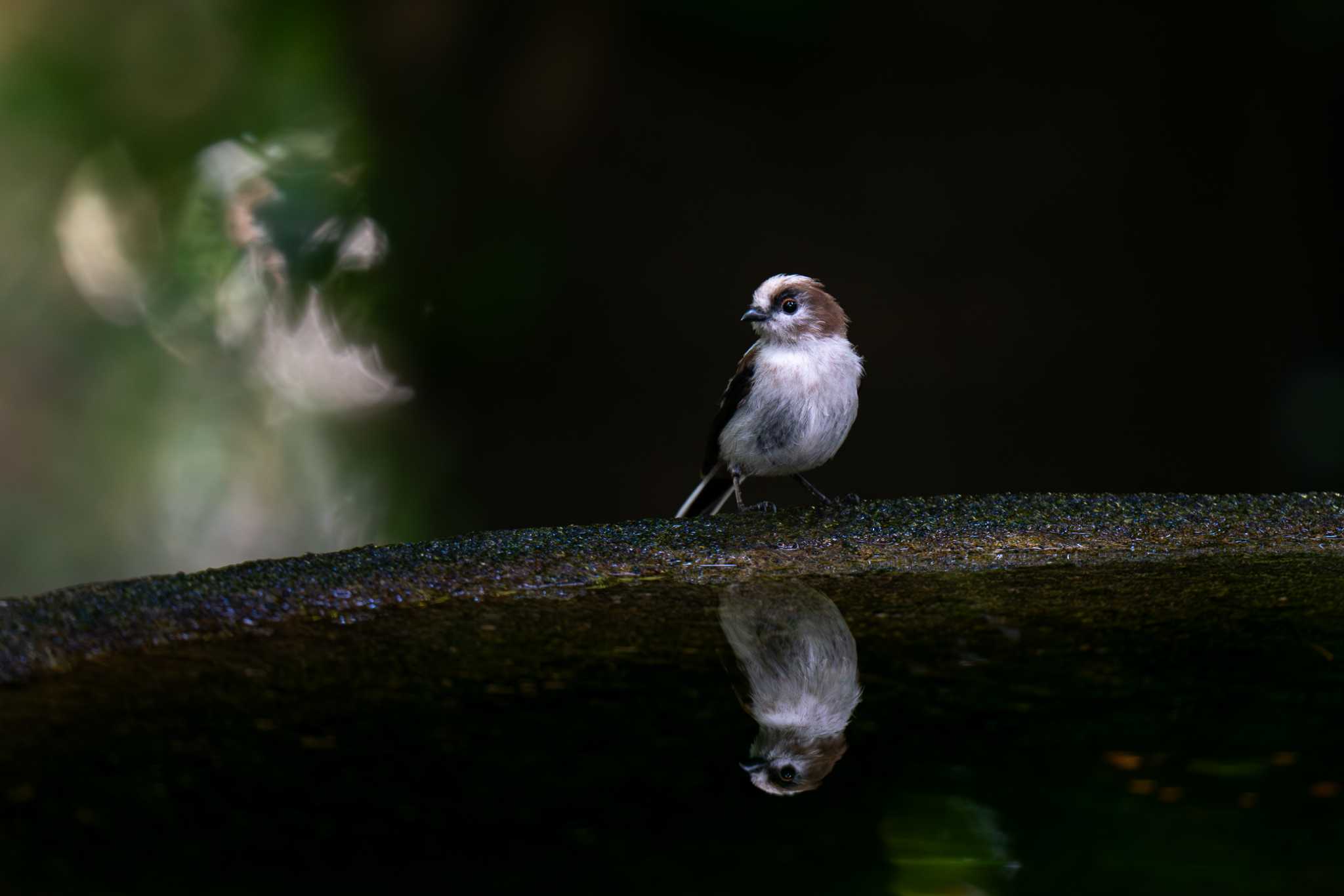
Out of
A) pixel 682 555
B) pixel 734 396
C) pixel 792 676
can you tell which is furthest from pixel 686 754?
pixel 734 396

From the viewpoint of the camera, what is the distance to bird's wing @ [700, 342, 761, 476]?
10.8 ft

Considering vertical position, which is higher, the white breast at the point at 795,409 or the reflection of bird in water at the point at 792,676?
the white breast at the point at 795,409

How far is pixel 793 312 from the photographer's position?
334 centimetres

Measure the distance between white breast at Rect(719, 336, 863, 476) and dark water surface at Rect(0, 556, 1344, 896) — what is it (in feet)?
3.75

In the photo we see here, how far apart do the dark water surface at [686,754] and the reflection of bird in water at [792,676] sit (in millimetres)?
11

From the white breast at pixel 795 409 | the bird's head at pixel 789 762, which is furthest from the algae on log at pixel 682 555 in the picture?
the bird's head at pixel 789 762

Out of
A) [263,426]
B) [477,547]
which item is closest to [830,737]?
[477,547]

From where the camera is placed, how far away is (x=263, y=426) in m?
3.42

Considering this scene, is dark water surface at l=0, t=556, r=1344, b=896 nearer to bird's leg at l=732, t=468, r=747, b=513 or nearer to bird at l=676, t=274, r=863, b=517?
bird at l=676, t=274, r=863, b=517

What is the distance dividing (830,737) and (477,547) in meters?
0.92

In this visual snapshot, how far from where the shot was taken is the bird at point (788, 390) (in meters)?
3.16

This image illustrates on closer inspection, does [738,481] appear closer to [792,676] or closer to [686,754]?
[792,676]

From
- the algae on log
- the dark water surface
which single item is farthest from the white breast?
the dark water surface

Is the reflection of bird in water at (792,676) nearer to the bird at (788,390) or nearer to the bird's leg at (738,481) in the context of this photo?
the bird at (788,390)
